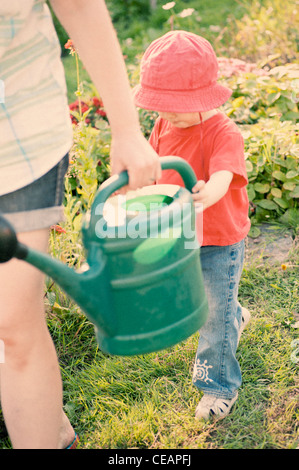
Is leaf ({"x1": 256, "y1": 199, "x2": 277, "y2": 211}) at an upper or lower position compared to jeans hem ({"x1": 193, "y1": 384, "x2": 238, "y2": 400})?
lower

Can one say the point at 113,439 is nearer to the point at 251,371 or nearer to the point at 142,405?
the point at 142,405

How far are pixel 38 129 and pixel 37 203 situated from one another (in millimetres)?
171

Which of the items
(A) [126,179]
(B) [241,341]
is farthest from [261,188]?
(A) [126,179]

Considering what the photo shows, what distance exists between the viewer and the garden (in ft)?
5.96

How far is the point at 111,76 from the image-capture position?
4.14 feet

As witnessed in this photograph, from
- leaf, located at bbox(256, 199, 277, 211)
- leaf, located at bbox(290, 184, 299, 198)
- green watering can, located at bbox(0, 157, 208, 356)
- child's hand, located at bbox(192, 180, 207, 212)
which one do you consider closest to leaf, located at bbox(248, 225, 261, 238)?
leaf, located at bbox(256, 199, 277, 211)

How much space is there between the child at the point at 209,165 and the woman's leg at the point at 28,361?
492 millimetres

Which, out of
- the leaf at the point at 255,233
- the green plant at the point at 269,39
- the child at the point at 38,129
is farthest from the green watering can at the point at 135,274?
the green plant at the point at 269,39

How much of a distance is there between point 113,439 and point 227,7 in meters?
6.15

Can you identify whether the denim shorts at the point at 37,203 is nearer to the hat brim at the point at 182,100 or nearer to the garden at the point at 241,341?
the hat brim at the point at 182,100

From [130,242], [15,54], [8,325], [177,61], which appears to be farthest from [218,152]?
[8,325]

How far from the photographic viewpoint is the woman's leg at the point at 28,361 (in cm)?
130

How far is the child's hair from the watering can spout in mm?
600

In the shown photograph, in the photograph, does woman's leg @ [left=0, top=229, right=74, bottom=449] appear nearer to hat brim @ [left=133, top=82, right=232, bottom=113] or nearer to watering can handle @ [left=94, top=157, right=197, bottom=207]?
watering can handle @ [left=94, top=157, right=197, bottom=207]
